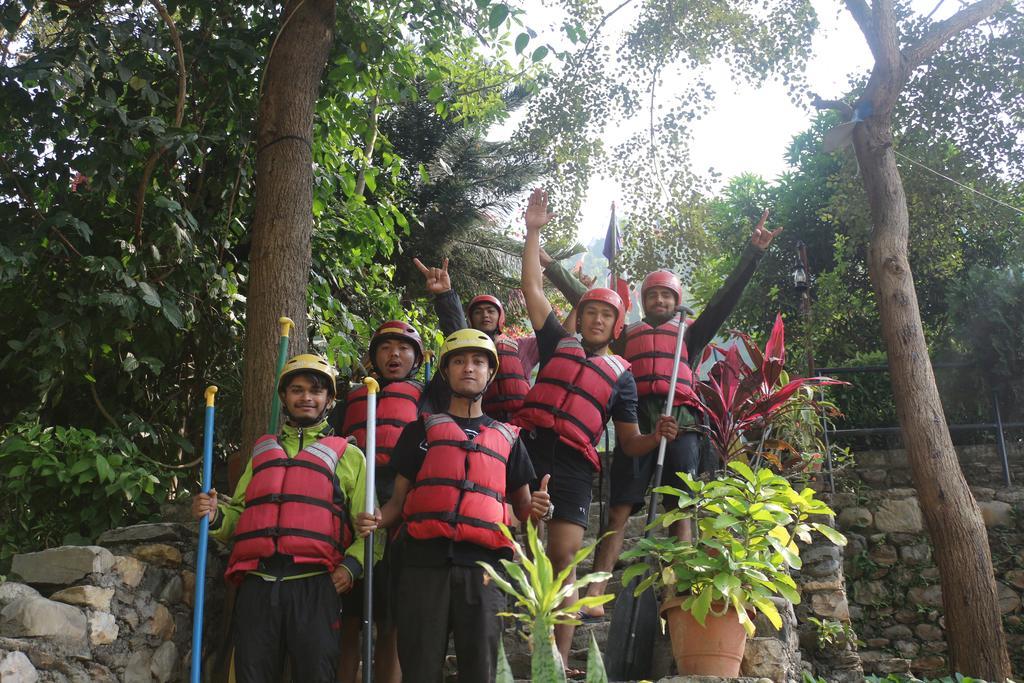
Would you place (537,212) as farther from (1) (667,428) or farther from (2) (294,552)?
(2) (294,552)

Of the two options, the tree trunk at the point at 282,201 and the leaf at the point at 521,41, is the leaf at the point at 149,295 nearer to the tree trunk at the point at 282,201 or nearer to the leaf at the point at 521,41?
the tree trunk at the point at 282,201

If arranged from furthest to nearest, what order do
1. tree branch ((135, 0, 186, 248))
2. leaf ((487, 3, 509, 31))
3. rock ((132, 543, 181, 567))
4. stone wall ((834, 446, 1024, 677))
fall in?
stone wall ((834, 446, 1024, 677)), tree branch ((135, 0, 186, 248)), leaf ((487, 3, 509, 31)), rock ((132, 543, 181, 567))

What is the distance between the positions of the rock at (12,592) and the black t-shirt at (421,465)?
4.95ft

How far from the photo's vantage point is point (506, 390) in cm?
564

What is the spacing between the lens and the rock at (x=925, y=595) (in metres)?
8.16

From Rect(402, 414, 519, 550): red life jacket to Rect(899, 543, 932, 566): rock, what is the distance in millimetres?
5459

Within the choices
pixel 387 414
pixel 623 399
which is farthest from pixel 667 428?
pixel 387 414

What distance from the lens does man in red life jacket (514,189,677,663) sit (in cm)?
471

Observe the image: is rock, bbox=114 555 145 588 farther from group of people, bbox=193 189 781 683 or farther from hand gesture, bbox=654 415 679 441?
hand gesture, bbox=654 415 679 441

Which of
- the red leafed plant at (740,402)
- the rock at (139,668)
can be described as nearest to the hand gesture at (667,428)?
the red leafed plant at (740,402)

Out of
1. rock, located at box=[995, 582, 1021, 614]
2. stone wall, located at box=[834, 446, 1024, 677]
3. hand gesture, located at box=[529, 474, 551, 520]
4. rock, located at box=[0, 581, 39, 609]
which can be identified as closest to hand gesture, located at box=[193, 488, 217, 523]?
rock, located at box=[0, 581, 39, 609]

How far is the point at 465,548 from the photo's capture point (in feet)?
13.0

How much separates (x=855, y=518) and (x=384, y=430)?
16.6 ft

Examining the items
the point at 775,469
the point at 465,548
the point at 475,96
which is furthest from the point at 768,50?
the point at 465,548
